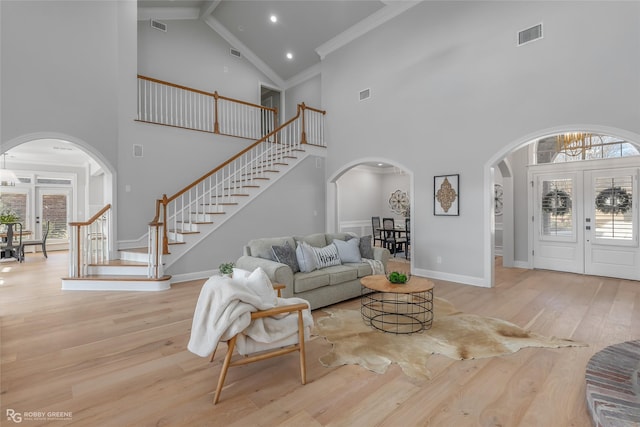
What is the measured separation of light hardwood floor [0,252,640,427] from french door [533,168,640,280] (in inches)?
84.5

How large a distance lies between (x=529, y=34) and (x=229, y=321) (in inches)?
231

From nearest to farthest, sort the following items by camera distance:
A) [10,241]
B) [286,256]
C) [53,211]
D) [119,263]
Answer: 1. [286,256]
2. [119,263]
3. [10,241]
4. [53,211]

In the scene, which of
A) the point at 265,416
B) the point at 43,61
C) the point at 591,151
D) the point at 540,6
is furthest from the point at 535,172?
the point at 43,61

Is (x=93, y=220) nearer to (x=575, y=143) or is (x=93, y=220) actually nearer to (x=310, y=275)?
(x=310, y=275)

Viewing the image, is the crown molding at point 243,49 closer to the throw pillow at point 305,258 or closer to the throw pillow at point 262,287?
the throw pillow at point 305,258

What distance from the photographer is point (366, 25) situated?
7.17 m

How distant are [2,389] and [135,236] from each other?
14.4 feet

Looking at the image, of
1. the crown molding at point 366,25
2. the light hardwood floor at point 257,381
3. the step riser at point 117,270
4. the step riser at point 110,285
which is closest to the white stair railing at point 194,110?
the crown molding at point 366,25

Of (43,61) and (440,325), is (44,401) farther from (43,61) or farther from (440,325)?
(43,61)

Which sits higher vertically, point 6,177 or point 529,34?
point 529,34

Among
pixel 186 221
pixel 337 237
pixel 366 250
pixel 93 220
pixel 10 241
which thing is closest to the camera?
pixel 366 250

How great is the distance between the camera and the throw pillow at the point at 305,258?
165 inches

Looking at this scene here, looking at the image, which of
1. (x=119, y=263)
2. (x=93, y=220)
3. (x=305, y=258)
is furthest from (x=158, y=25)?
(x=305, y=258)

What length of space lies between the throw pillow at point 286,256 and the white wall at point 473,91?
10.1ft
